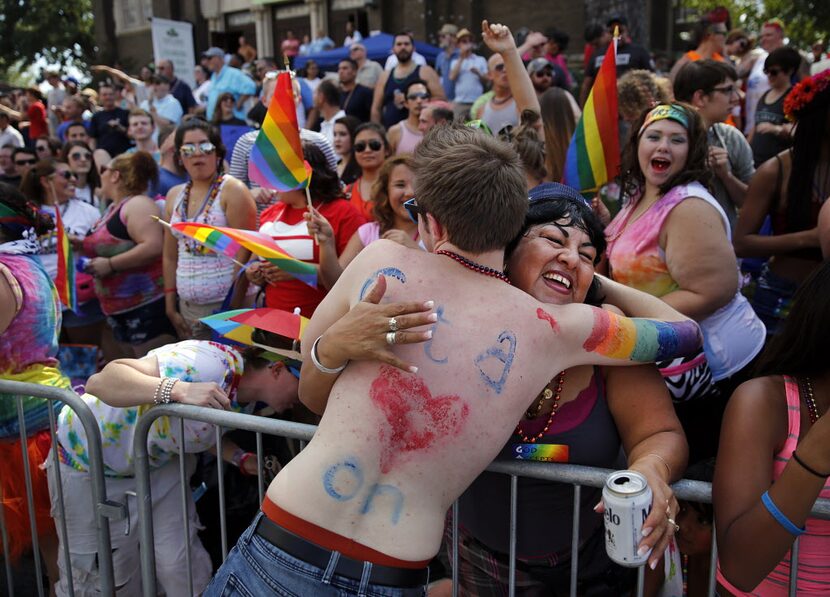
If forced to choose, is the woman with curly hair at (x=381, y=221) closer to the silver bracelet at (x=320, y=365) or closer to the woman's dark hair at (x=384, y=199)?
the woman's dark hair at (x=384, y=199)

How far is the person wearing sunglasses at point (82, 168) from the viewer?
23.3 feet

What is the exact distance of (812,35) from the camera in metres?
23.3

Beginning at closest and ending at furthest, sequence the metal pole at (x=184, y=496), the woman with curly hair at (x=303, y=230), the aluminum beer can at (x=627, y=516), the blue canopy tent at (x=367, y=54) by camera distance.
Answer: the aluminum beer can at (x=627, y=516) < the metal pole at (x=184, y=496) < the woman with curly hair at (x=303, y=230) < the blue canopy tent at (x=367, y=54)

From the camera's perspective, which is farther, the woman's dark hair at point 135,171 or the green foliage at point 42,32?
the green foliage at point 42,32

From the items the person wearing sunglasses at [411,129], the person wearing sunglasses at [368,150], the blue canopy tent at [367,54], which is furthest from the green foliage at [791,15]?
Result: the person wearing sunglasses at [368,150]

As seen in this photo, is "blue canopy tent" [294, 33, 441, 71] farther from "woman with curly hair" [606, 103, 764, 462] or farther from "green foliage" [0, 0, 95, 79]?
"green foliage" [0, 0, 95, 79]

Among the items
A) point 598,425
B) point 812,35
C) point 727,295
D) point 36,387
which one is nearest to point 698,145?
point 727,295

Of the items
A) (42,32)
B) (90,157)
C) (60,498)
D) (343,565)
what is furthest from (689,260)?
(42,32)

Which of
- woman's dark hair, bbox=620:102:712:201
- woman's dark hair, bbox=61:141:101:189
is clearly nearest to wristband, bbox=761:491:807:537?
woman's dark hair, bbox=620:102:712:201

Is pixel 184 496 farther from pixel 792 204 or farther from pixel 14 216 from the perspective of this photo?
pixel 792 204

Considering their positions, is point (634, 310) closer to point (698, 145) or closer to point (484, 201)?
point (484, 201)

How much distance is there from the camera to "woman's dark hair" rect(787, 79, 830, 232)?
3.56 meters

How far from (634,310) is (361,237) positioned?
2026 millimetres

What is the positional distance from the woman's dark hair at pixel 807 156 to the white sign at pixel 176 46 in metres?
12.9
